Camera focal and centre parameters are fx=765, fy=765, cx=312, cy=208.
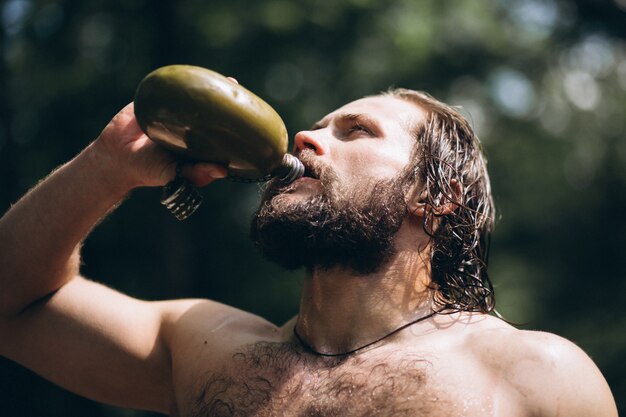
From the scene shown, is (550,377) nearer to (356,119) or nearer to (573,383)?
(573,383)

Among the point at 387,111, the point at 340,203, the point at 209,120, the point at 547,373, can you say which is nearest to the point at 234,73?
the point at 387,111

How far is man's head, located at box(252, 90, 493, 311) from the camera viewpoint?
2963mm

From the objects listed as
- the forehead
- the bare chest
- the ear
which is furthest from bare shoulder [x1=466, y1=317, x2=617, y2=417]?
the forehead

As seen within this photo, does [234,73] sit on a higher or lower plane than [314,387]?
lower

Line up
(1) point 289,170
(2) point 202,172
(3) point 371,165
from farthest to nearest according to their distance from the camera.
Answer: (3) point 371,165 → (1) point 289,170 → (2) point 202,172

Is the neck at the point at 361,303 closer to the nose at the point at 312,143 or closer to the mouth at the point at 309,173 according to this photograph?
the mouth at the point at 309,173

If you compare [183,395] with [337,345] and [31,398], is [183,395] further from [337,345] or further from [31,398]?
[31,398]

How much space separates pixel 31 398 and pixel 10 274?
7.87 meters

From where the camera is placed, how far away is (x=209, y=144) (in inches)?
100

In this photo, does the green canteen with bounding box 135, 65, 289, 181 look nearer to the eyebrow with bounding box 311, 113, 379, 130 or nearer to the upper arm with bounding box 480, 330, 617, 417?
the eyebrow with bounding box 311, 113, 379, 130

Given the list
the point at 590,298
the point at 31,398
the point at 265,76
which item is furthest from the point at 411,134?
the point at 590,298

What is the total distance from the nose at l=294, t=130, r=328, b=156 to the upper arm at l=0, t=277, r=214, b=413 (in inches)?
37.0

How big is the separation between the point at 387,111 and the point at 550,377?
140 cm

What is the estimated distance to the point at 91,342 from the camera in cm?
326
